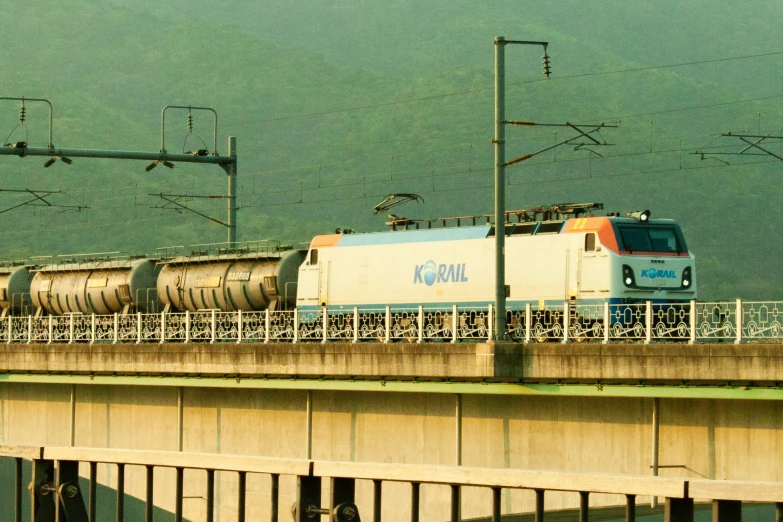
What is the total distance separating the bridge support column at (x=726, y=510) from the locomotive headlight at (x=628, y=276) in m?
27.3

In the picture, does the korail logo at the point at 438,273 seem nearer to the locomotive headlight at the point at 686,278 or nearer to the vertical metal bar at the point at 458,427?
the locomotive headlight at the point at 686,278

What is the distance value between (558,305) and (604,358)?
12609 millimetres

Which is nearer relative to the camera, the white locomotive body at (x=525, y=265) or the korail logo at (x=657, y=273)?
the white locomotive body at (x=525, y=265)

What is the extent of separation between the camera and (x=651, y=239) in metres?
39.7

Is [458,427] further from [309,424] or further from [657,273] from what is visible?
[657,273]

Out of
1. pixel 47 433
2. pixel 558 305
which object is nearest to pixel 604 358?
pixel 558 305

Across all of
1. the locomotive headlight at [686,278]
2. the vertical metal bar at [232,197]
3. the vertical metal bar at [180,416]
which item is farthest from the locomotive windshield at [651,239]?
the vertical metal bar at [232,197]

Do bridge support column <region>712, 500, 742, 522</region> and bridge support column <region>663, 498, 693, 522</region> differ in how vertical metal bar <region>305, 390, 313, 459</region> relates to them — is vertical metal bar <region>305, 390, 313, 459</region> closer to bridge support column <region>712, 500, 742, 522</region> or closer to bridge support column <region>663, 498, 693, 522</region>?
bridge support column <region>663, 498, 693, 522</region>

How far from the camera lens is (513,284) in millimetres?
39969

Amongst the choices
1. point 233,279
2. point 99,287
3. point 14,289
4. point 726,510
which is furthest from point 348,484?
point 14,289

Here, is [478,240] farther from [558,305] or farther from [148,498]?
Answer: [148,498]

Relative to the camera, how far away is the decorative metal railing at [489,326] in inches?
1069

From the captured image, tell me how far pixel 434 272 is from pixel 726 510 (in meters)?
31.4

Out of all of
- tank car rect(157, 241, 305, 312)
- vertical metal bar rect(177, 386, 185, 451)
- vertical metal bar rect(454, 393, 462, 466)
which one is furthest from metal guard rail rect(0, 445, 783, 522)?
tank car rect(157, 241, 305, 312)
